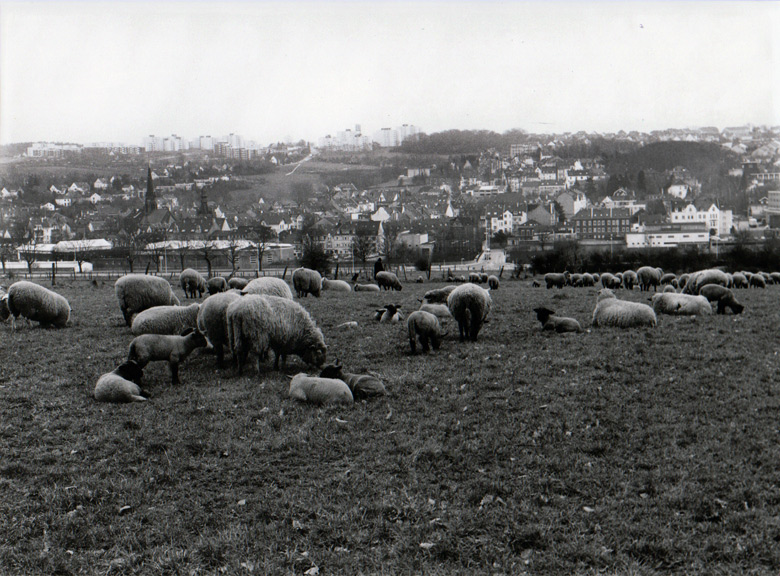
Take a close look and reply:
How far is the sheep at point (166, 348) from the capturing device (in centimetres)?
1014

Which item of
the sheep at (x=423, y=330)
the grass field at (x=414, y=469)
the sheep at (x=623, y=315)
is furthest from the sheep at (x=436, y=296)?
the grass field at (x=414, y=469)

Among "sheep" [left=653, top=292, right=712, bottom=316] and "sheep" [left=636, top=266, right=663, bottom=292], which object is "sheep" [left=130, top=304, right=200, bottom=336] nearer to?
"sheep" [left=653, top=292, right=712, bottom=316]

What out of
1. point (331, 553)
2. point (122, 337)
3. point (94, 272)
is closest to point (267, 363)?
point (122, 337)

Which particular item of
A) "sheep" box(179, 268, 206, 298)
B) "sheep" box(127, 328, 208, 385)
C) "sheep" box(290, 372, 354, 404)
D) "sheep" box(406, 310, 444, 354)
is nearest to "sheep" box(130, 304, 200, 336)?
"sheep" box(127, 328, 208, 385)

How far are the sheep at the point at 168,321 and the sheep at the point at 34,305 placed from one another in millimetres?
4050

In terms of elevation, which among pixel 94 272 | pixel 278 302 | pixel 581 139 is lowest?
pixel 94 272

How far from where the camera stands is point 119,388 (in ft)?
29.8

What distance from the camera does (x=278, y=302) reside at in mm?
11195

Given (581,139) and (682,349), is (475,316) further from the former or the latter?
(581,139)

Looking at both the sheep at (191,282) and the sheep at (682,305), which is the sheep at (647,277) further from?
the sheep at (191,282)

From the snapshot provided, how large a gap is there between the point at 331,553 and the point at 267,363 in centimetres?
648

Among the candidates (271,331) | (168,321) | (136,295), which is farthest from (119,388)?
(136,295)

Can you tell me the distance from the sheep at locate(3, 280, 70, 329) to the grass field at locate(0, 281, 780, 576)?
3946mm

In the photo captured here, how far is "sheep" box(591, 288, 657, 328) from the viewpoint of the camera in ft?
45.7
